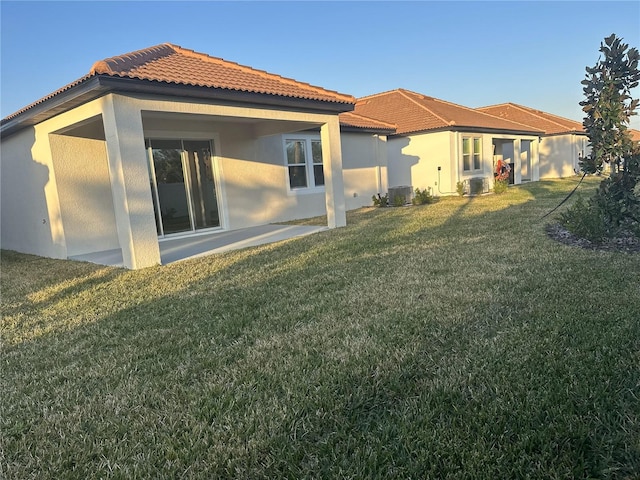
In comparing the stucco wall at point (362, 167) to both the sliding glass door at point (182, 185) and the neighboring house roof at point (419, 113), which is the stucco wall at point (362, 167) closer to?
the neighboring house roof at point (419, 113)

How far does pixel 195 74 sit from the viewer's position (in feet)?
26.7

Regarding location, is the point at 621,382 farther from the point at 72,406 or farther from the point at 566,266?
the point at 72,406

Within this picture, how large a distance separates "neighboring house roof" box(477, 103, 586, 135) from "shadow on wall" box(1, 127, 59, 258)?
28991mm

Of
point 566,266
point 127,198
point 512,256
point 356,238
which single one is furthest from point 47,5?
point 566,266

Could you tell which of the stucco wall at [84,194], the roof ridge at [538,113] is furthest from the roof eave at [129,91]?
the roof ridge at [538,113]

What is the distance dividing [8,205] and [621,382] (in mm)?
13496

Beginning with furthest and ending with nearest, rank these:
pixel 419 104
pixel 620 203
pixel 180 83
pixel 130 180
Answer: pixel 419 104 → pixel 180 83 → pixel 130 180 → pixel 620 203

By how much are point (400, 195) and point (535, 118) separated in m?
21.6

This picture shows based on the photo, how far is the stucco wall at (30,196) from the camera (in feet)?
30.3

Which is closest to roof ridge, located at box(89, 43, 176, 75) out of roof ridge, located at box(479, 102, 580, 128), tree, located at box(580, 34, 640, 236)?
tree, located at box(580, 34, 640, 236)

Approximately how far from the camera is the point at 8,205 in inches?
443

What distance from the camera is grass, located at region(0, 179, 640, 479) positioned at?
2.12 meters

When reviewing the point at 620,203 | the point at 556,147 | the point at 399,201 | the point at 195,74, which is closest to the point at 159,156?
the point at 195,74

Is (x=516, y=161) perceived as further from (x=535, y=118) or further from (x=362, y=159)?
(x=362, y=159)
